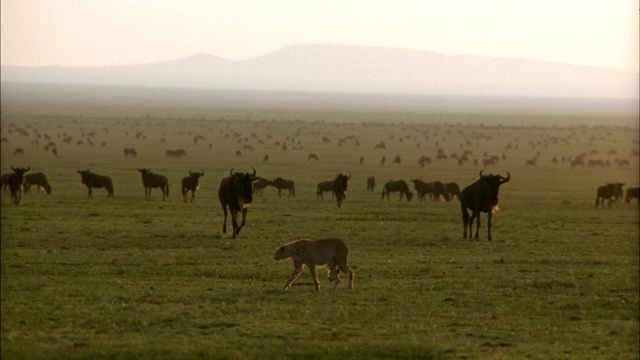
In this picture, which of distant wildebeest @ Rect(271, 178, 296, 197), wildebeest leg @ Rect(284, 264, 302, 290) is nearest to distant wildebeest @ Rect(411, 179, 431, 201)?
distant wildebeest @ Rect(271, 178, 296, 197)

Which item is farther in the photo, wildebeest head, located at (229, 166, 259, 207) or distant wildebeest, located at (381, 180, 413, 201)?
distant wildebeest, located at (381, 180, 413, 201)

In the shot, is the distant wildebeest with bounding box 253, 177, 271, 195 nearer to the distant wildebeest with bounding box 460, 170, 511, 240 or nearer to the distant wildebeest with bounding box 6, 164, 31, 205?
the distant wildebeest with bounding box 6, 164, 31, 205

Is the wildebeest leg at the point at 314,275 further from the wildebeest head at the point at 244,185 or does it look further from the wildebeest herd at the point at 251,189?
the wildebeest head at the point at 244,185

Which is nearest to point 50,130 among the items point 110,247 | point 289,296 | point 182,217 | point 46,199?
point 46,199

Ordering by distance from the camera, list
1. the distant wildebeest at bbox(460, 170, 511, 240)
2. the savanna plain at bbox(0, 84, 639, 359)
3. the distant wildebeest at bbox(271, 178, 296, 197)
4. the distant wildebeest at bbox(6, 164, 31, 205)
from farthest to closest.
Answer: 1. the distant wildebeest at bbox(271, 178, 296, 197)
2. the distant wildebeest at bbox(6, 164, 31, 205)
3. the distant wildebeest at bbox(460, 170, 511, 240)
4. the savanna plain at bbox(0, 84, 639, 359)

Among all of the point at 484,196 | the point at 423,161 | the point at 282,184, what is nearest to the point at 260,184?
the point at 282,184

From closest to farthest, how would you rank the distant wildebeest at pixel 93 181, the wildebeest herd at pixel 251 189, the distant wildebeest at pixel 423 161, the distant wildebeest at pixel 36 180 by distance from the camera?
1. the wildebeest herd at pixel 251 189
2. the distant wildebeest at pixel 36 180
3. the distant wildebeest at pixel 93 181
4. the distant wildebeest at pixel 423 161

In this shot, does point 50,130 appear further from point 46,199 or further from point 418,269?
point 418,269

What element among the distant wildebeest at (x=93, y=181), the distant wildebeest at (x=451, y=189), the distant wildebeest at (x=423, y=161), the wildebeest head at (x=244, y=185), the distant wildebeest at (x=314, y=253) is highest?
the wildebeest head at (x=244, y=185)

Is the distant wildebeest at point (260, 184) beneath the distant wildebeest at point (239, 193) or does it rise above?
beneath

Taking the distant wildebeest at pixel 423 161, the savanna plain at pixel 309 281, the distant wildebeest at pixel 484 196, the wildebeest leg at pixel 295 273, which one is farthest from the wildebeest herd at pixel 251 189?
the distant wildebeest at pixel 423 161

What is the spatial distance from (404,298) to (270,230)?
467 inches

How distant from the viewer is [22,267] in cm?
2067

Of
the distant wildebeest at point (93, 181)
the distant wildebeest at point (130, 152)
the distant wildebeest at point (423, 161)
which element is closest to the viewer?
the distant wildebeest at point (93, 181)
